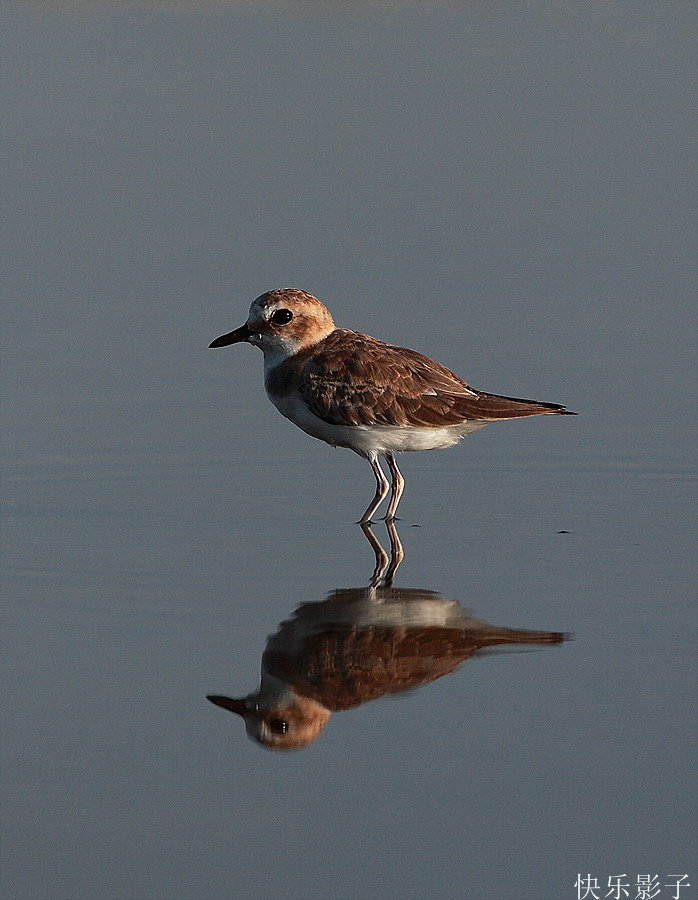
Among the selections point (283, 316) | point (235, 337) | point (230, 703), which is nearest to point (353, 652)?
point (230, 703)

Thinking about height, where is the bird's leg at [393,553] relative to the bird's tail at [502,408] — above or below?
below

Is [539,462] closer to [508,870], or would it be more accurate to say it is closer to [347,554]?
[347,554]

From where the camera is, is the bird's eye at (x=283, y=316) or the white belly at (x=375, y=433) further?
the bird's eye at (x=283, y=316)

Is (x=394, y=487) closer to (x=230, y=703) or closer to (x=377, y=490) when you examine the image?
(x=377, y=490)

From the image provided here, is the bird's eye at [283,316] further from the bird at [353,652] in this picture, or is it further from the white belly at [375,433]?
the bird at [353,652]

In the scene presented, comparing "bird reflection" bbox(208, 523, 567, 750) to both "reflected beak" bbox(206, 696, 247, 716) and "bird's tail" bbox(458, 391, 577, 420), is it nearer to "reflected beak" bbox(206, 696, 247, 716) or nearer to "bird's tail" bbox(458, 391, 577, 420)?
"reflected beak" bbox(206, 696, 247, 716)

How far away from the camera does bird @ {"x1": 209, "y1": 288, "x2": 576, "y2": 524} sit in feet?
30.3

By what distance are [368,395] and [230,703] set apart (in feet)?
11.8

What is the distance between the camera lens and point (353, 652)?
6570 mm

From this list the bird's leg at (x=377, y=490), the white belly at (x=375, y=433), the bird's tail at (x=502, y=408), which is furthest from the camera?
the white belly at (x=375, y=433)

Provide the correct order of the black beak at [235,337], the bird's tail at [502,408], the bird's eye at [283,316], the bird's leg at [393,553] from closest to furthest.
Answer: the bird's leg at [393,553], the bird's tail at [502,408], the bird's eye at [283,316], the black beak at [235,337]

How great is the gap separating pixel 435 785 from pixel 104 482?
4.44m

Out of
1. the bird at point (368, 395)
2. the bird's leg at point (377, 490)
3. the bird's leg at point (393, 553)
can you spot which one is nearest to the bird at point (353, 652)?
the bird's leg at point (393, 553)

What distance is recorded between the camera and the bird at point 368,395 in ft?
30.3
